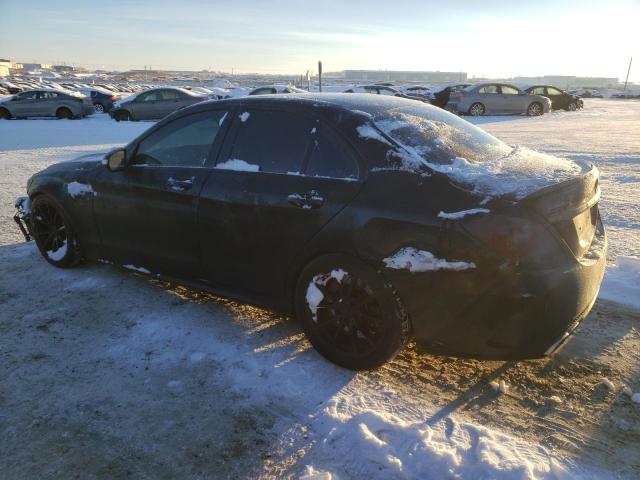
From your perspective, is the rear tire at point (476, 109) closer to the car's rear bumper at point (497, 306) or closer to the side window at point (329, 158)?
the side window at point (329, 158)

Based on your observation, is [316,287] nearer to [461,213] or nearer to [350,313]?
[350,313]

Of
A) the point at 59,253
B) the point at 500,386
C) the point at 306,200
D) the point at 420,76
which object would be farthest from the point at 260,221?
the point at 420,76

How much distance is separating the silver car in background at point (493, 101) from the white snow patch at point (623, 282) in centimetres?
1897

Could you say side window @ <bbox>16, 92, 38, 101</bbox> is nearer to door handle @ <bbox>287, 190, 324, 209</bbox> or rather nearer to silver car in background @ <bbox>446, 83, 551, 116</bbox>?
silver car in background @ <bbox>446, 83, 551, 116</bbox>

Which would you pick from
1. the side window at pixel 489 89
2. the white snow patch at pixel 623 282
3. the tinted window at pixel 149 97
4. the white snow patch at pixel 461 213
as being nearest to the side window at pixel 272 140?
the white snow patch at pixel 461 213

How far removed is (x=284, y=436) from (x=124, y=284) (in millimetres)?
2431

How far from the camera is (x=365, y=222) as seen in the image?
2.70 m

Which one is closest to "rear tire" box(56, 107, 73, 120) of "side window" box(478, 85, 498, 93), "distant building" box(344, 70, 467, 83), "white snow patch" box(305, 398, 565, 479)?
"side window" box(478, 85, 498, 93)

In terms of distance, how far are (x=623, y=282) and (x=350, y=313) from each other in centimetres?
254

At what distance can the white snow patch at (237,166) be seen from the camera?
10.6 feet

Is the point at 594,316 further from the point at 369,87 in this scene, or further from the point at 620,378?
the point at 369,87

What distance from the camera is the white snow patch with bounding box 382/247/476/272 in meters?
2.46

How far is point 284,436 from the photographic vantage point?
242 centimetres

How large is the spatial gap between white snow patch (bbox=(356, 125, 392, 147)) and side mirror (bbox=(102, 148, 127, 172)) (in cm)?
204
